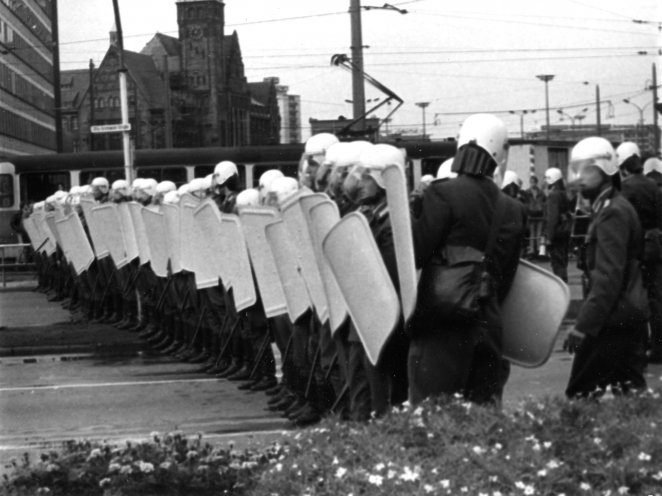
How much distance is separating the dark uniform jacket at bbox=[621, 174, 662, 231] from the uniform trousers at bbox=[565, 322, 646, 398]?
5.04 m

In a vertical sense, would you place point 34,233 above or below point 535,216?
above

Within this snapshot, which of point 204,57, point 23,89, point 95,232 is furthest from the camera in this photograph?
point 204,57

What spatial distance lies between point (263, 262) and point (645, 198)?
329 centimetres

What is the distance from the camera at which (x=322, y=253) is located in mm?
7395

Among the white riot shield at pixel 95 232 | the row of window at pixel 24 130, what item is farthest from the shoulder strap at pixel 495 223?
the row of window at pixel 24 130

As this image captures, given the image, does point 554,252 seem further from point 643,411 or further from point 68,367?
point 643,411

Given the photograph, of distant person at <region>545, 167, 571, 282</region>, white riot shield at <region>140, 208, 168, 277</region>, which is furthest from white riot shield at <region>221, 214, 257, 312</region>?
distant person at <region>545, 167, 571, 282</region>

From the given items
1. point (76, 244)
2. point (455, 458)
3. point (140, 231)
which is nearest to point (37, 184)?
point (76, 244)

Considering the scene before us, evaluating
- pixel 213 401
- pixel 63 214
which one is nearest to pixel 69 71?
pixel 63 214

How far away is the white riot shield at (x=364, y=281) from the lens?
648 cm

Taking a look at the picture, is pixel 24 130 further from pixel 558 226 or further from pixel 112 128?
pixel 112 128

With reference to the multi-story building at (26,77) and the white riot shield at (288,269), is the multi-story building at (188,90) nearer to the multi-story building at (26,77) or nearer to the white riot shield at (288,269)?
the multi-story building at (26,77)

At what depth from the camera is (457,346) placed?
6.25 metres

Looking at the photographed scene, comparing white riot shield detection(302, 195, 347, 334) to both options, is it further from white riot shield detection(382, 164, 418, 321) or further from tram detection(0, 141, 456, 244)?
tram detection(0, 141, 456, 244)
